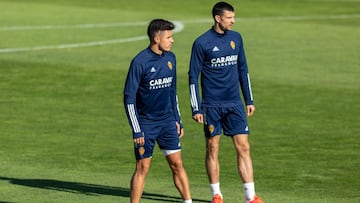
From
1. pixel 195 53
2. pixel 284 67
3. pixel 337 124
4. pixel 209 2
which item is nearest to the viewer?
pixel 195 53

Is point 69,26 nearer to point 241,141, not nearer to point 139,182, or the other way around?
point 241,141

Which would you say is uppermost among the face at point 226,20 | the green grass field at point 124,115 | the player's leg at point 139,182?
the face at point 226,20

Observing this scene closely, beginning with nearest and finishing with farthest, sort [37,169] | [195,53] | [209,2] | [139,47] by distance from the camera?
[195,53], [37,169], [139,47], [209,2]

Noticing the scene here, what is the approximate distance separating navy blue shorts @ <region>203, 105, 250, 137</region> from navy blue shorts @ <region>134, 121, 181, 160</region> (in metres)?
1.23

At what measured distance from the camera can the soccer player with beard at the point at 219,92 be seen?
16656 mm

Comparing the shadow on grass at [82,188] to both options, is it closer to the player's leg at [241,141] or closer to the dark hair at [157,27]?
the player's leg at [241,141]

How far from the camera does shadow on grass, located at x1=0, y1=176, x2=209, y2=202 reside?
1734 centimetres

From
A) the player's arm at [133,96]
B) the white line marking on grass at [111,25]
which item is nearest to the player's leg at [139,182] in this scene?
the player's arm at [133,96]

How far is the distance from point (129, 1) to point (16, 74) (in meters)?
24.9

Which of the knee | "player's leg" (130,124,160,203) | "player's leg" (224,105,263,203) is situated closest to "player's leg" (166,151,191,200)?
"player's leg" (130,124,160,203)

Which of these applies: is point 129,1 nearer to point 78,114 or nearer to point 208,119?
point 78,114

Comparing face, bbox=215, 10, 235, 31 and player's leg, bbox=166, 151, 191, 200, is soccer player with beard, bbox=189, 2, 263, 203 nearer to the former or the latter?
face, bbox=215, 10, 235, 31

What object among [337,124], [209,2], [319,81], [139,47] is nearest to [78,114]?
[337,124]

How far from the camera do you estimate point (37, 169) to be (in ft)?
64.5
